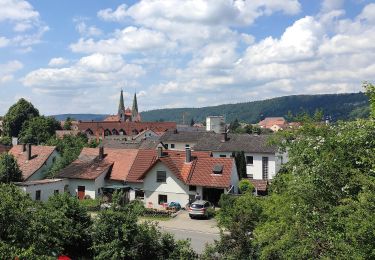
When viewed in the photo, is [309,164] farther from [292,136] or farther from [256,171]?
[256,171]

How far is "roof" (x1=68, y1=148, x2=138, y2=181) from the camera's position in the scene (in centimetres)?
4481

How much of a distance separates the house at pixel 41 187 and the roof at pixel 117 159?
3383 millimetres

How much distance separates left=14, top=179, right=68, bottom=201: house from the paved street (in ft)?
44.4

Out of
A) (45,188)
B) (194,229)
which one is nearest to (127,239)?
(194,229)

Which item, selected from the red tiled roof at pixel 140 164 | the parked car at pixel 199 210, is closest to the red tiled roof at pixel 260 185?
the parked car at pixel 199 210

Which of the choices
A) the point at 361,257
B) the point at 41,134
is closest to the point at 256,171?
the point at 361,257

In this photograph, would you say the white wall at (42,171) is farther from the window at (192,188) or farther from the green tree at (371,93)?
the green tree at (371,93)

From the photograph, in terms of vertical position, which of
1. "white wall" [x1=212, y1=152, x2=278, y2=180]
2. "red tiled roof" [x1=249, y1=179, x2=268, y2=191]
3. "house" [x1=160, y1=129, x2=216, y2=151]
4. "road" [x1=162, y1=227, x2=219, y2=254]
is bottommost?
"road" [x1=162, y1=227, x2=219, y2=254]

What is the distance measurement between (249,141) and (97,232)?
34.0m

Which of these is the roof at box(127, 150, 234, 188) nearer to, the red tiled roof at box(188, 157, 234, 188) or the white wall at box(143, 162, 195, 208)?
the red tiled roof at box(188, 157, 234, 188)

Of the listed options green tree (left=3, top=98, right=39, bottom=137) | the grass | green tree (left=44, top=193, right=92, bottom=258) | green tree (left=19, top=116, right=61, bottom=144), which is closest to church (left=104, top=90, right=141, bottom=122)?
green tree (left=3, top=98, right=39, bottom=137)

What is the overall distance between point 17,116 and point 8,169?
6584cm

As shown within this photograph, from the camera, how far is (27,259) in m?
11.9

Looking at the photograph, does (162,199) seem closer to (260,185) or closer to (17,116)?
(260,185)
